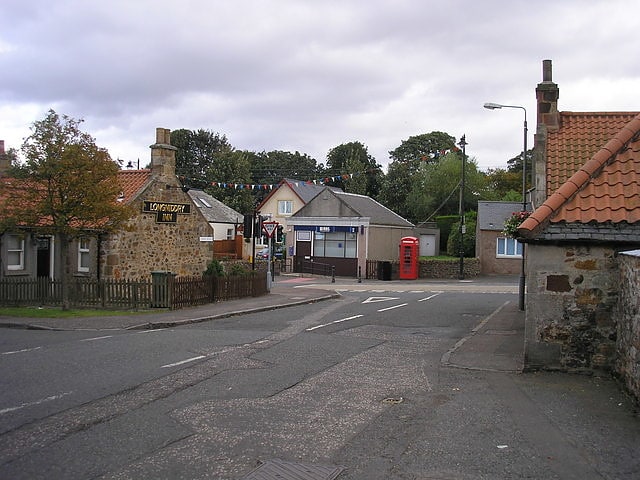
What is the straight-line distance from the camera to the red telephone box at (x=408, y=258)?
133ft

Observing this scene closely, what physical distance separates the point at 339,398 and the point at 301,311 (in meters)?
13.2

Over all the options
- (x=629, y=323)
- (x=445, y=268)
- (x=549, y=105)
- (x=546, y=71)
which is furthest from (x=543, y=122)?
(x=445, y=268)

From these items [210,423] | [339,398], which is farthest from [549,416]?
[210,423]

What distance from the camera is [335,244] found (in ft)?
142

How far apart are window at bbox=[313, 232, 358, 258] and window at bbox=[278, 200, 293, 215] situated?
54.9ft

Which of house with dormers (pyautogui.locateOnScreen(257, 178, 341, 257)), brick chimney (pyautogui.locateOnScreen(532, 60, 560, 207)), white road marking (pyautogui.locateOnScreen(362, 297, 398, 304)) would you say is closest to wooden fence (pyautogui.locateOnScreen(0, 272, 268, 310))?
white road marking (pyautogui.locateOnScreen(362, 297, 398, 304))

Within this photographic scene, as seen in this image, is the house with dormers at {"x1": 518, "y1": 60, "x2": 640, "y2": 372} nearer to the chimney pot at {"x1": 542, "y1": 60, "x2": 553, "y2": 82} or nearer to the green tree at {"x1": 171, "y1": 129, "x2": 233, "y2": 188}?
the chimney pot at {"x1": 542, "y1": 60, "x2": 553, "y2": 82}

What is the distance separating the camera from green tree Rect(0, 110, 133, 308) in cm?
1894

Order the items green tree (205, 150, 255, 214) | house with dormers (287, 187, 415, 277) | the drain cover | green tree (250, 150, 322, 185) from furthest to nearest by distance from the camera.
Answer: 1. green tree (250, 150, 322, 185)
2. green tree (205, 150, 255, 214)
3. house with dormers (287, 187, 415, 277)
4. the drain cover

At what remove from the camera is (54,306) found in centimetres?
2184

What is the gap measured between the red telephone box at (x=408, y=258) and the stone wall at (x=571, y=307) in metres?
30.3

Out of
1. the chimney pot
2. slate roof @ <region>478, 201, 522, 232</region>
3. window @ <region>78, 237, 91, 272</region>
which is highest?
the chimney pot

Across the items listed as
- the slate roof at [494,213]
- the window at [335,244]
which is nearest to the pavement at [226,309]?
the window at [335,244]

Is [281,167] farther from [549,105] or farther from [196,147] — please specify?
[549,105]
